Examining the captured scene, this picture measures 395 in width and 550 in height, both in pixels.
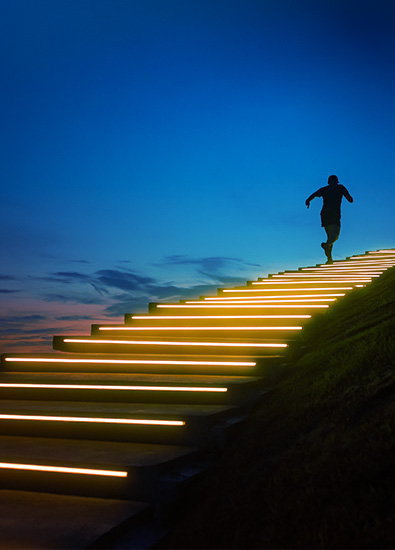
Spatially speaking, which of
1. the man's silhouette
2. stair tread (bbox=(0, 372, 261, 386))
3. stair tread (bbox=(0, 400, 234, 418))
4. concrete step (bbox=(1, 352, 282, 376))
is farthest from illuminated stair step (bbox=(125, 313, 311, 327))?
the man's silhouette

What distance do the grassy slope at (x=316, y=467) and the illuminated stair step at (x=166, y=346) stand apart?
0.77m

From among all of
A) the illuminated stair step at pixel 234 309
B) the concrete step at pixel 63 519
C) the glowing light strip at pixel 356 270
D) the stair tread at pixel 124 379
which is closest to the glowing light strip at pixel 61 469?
the concrete step at pixel 63 519

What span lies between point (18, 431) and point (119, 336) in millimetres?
2359

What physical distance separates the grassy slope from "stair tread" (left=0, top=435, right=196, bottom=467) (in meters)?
0.38

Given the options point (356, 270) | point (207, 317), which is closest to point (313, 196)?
point (356, 270)

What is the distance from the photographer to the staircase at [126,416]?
9.53ft

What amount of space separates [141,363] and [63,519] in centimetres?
225

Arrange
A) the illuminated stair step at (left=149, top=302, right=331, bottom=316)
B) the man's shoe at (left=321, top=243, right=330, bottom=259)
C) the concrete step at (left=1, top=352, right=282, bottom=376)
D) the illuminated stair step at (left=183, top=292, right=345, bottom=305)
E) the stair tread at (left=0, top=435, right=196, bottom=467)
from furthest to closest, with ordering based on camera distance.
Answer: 1. the man's shoe at (left=321, top=243, right=330, bottom=259)
2. the illuminated stair step at (left=183, top=292, right=345, bottom=305)
3. the illuminated stair step at (left=149, top=302, right=331, bottom=316)
4. the concrete step at (left=1, top=352, right=282, bottom=376)
5. the stair tread at (left=0, top=435, right=196, bottom=467)

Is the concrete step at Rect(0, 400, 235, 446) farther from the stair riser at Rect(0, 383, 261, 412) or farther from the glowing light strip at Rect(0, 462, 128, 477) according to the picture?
the glowing light strip at Rect(0, 462, 128, 477)

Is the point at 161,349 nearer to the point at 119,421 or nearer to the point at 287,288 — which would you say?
the point at 119,421

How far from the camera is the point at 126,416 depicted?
3811mm

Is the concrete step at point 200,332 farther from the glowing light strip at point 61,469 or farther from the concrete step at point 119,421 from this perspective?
the glowing light strip at point 61,469

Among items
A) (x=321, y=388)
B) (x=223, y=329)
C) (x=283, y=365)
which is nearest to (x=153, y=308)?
(x=223, y=329)

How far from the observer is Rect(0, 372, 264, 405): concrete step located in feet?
13.5
